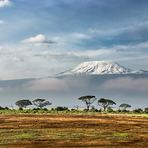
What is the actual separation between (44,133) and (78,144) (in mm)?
10010

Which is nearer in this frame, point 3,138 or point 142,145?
point 142,145

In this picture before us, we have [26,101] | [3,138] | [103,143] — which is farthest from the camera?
[26,101]

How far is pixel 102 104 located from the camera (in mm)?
164500

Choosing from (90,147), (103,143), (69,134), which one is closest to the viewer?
(90,147)

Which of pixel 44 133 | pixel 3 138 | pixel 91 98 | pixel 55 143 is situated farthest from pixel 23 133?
→ pixel 91 98

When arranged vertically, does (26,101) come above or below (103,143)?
above

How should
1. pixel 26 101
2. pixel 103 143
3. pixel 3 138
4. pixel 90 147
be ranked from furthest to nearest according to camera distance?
pixel 26 101
pixel 3 138
pixel 103 143
pixel 90 147

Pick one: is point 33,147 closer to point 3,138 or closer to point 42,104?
point 3,138

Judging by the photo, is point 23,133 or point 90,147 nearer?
point 90,147

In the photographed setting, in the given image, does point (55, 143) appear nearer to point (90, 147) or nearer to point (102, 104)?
point (90, 147)

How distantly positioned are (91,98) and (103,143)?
12428cm

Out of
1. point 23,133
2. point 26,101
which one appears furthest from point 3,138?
point 26,101

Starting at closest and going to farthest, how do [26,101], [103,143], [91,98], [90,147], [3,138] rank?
[90,147]
[103,143]
[3,138]
[91,98]
[26,101]

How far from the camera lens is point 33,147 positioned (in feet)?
112
